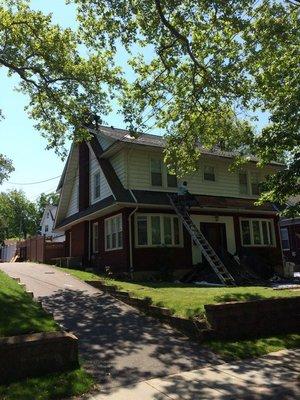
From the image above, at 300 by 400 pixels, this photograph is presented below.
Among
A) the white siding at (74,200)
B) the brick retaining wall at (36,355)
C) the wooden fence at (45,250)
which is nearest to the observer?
the brick retaining wall at (36,355)

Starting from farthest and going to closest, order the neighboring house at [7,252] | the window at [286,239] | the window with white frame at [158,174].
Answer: the neighboring house at [7,252] → the window at [286,239] → the window with white frame at [158,174]

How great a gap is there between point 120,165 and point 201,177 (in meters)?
4.99

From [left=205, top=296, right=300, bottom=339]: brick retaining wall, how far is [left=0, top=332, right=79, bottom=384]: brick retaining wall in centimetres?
365

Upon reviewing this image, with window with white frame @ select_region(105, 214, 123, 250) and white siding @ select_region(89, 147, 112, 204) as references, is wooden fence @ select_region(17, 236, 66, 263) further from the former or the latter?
window with white frame @ select_region(105, 214, 123, 250)

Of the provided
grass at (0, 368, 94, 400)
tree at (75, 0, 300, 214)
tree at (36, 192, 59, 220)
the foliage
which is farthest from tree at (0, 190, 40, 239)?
grass at (0, 368, 94, 400)

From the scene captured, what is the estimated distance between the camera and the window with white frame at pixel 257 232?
2453cm

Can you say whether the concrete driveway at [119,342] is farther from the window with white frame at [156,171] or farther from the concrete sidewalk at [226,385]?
Result: the window with white frame at [156,171]

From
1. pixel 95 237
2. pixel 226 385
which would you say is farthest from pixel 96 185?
pixel 226 385

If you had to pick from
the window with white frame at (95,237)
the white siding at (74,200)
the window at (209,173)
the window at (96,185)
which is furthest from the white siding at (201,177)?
the white siding at (74,200)

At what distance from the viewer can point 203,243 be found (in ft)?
67.2

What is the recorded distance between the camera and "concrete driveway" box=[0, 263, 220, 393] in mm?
7457

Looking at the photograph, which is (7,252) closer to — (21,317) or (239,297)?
(239,297)

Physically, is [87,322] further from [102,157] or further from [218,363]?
[102,157]

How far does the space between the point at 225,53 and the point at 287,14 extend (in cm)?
262
